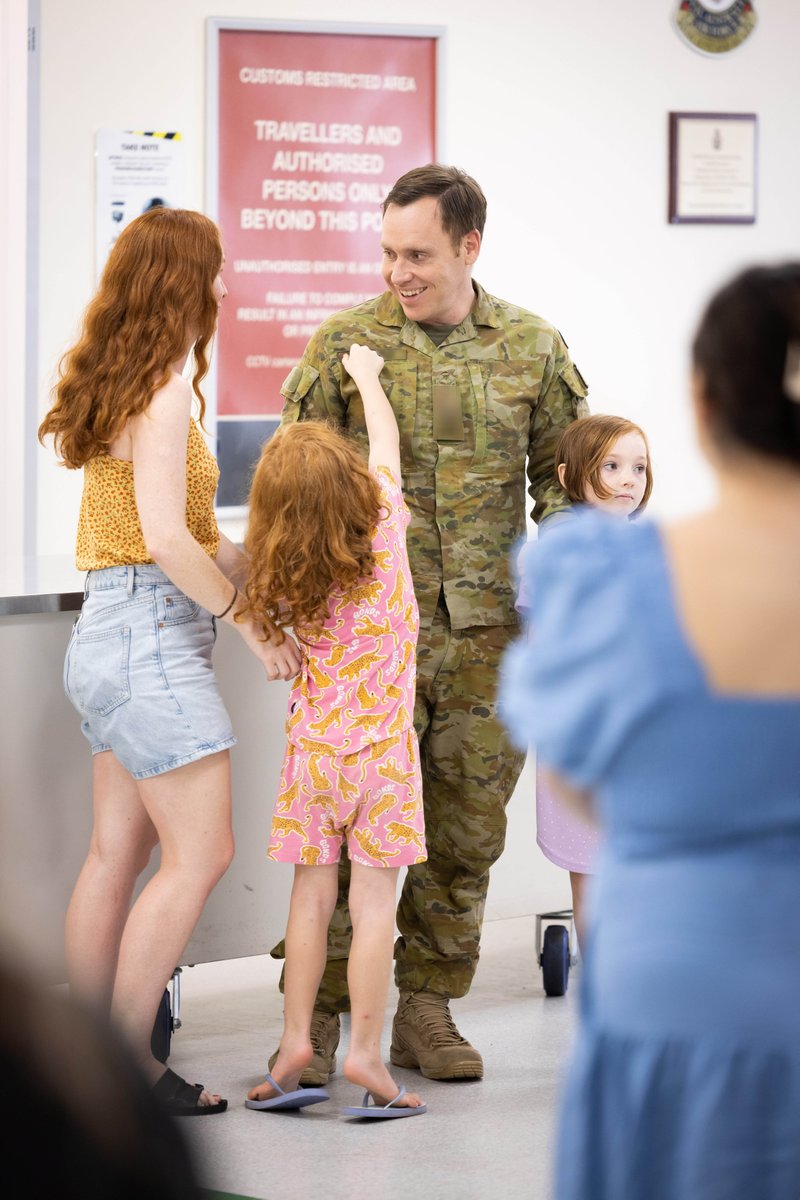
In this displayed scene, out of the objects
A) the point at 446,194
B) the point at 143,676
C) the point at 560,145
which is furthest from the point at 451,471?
the point at 560,145

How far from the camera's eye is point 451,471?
109 inches

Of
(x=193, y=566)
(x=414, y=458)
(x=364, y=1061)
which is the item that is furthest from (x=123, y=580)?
(x=364, y=1061)

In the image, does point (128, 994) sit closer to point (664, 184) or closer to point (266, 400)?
point (266, 400)

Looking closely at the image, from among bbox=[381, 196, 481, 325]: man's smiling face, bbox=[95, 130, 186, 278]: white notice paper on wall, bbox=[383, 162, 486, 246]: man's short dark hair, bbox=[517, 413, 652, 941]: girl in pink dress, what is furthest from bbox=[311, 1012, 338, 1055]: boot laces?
bbox=[95, 130, 186, 278]: white notice paper on wall

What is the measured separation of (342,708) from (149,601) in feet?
1.18

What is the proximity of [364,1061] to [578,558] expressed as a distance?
153 cm

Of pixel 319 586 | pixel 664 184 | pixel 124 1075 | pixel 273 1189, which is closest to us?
pixel 124 1075

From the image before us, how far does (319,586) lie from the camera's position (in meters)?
2.45

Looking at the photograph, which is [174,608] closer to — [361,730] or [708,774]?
[361,730]

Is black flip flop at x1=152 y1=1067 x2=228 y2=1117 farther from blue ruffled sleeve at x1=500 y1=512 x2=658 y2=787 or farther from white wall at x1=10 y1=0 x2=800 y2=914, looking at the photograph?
white wall at x1=10 y1=0 x2=800 y2=914

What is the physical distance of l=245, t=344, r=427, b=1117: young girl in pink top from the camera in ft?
7.98

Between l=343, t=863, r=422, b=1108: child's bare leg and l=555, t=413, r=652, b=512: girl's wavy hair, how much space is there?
0.79 m

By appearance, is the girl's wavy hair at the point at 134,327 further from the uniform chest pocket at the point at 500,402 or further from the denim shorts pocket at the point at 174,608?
the uniform chest pocket at the point at 500,402

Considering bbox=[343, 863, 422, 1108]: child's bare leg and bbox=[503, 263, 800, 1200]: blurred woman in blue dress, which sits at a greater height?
bbox=[503, 263, 800, 1200]: blurred woman in blue dress
